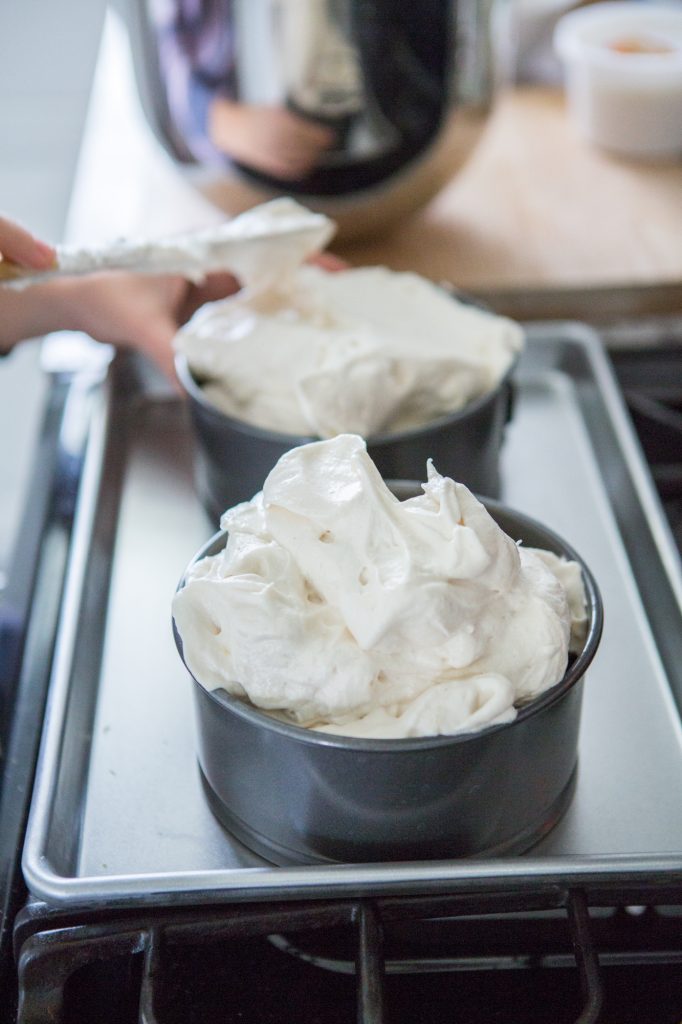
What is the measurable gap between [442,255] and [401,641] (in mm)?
820

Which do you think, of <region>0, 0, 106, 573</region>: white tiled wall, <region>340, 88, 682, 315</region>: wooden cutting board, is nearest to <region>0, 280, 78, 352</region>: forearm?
<region>340, 88, 682, 315</region>: wooden cutting board

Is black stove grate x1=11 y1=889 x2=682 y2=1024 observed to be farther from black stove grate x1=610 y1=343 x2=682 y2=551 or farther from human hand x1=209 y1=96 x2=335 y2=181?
human hand x1=209 y1=96 x2=335 y2=181

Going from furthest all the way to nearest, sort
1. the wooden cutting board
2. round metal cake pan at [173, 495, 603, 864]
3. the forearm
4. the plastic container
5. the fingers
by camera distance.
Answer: the plastic container < the wooden cutting board < the forearm < the fingers < round metal cake pan at [173, 495, 603, 864]

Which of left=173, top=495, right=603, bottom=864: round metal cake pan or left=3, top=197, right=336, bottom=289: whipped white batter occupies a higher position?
left=3, top=197, right=336, bottom=289: whipped white batter

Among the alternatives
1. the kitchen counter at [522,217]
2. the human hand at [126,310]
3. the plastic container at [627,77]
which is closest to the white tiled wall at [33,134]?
the kitchen counter at [522,217]

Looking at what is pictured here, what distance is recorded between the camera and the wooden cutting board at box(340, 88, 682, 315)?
4.20 feet

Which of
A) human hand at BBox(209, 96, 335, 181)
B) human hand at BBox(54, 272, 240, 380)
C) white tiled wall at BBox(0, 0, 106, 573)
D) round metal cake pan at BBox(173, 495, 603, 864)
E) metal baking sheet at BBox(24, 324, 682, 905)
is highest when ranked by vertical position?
human hand at BBox(209, 96, 335, 181)

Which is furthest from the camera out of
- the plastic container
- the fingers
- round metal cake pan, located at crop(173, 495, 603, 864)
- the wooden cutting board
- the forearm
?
the plastic container

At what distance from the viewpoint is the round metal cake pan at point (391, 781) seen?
1.99ft

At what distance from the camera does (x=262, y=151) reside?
1206 mm

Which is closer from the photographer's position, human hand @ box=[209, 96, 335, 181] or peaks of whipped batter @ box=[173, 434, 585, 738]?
peaks of whipped batter @ box=[173, 434, 585, 738]

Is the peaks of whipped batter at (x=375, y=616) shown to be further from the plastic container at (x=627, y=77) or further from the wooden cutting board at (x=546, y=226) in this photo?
the plastic container at (x=627, y=77)

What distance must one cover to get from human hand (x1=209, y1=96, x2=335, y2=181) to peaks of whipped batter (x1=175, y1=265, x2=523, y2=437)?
0.23 m

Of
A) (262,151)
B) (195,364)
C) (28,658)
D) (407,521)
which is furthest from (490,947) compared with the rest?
(262,151)
